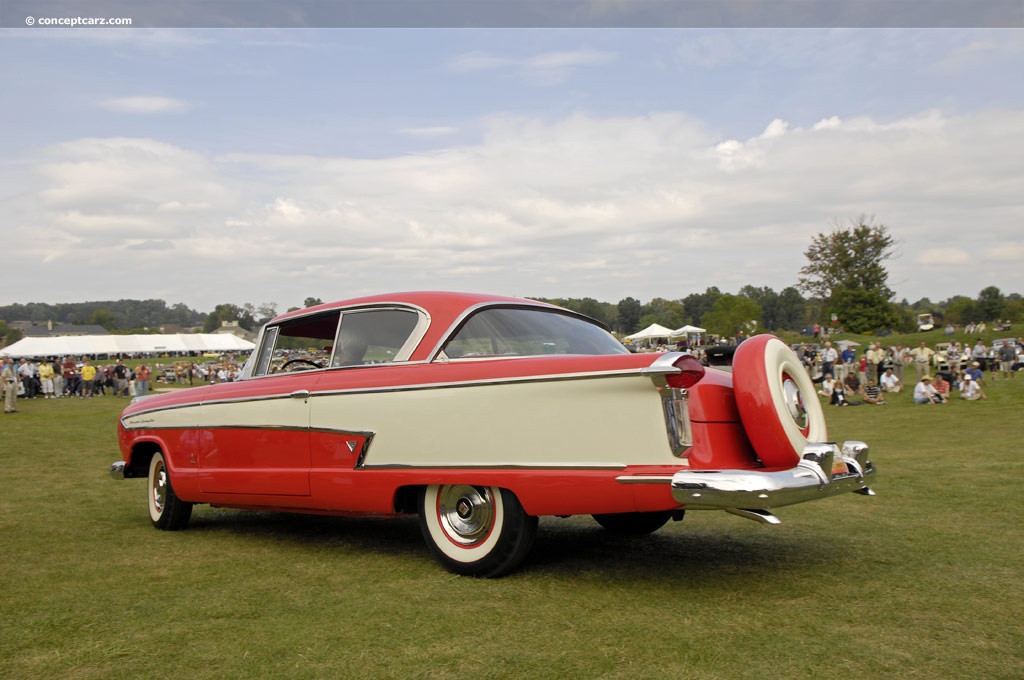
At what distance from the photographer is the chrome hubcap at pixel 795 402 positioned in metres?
4.31

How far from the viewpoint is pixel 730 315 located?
7131 cm

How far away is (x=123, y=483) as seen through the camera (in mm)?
9250

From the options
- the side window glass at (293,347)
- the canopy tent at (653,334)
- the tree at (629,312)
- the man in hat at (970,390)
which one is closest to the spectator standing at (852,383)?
the man in hat at (970,390)

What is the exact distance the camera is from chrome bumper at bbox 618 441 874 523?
363cm

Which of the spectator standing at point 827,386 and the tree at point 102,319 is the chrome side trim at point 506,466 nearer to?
the spectator standing at point 827,386

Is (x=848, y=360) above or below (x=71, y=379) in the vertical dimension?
above

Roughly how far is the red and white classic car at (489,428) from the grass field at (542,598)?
0.42 meters

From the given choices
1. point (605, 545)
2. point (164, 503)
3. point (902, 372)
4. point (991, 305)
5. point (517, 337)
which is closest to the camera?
point (517, 337)

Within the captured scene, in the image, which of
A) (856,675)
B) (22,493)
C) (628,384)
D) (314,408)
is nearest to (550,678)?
(856,675)

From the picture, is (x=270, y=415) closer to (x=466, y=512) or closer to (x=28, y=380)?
(x=466, y=512)

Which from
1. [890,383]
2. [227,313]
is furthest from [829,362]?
[227,313]

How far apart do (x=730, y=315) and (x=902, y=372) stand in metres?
48.4

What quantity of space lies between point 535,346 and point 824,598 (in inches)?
79.4

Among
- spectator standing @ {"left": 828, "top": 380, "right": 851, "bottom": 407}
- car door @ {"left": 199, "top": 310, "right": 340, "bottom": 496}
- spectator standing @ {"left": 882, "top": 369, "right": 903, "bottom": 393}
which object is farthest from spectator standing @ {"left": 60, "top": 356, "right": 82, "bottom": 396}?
car door @ {"left": 199, "top": 310, "right": 340, "bottom": 496}
